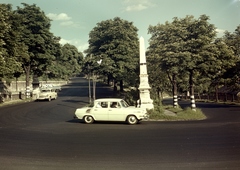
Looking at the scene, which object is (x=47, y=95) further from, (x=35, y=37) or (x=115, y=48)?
(x=115, y=48)

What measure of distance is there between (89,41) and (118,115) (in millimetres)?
30843

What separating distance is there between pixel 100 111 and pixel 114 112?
922mm

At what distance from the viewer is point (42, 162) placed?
26.3ft

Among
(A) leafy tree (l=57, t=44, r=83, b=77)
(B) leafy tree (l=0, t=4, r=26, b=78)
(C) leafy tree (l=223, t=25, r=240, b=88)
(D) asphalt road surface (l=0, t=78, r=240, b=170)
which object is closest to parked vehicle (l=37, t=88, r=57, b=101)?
(B) leafy tree (l=0, t=4, r=26, b=78)

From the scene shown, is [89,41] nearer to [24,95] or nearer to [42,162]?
[24,95]

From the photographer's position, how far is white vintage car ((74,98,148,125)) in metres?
16.1

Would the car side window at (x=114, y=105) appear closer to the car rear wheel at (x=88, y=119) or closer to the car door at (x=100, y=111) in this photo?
the car door at (x=100, y=111)

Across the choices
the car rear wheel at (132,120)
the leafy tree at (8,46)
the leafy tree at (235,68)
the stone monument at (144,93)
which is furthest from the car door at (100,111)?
the leafy tree at (235,68)

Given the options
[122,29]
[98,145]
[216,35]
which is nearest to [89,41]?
[122,29]

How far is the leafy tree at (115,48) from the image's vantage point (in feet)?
130

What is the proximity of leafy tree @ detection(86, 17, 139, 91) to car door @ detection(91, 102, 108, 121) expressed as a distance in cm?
2055

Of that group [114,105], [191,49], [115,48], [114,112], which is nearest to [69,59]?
[115,48]

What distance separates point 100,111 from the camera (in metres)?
16.2

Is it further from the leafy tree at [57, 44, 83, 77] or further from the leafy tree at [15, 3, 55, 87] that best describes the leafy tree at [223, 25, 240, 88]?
the leafy tree at [57, 44, 83, 77]
